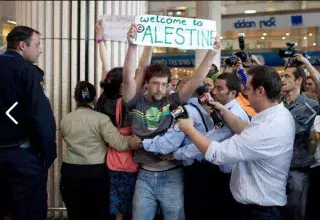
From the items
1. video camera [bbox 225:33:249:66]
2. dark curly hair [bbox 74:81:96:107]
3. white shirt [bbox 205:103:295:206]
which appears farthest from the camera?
video camera [bbox 225:33:249:66]

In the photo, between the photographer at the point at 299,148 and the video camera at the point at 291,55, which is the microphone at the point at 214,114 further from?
the video camera at the point at 291,55

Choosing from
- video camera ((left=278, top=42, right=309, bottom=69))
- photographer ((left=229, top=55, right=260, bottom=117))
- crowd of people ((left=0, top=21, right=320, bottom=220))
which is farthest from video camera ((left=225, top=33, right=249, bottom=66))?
crowd of people ((left=0, top=21, right=320, bottom=220))

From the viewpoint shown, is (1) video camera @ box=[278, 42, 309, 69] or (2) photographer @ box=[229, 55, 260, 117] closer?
(1) video camera @ box=[278, 42, 309, 69]

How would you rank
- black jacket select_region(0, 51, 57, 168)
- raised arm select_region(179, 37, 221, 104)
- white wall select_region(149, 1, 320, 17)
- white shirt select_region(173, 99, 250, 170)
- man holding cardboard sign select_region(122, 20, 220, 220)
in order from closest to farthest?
black jacket select_region(0, 51, 57, 168), white shirt select_region(173, 99, 250, 170), man holding cardboard sign select_region(122, 20, 220, 220), raised arm select_region(179, 37, 221, 104), white wall select_region(149, 1, 320, 17)

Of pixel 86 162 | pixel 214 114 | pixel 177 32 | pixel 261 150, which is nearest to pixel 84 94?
pixel 86 162

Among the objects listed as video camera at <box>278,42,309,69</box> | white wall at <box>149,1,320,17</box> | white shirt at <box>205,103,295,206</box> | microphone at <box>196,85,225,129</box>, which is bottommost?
white shirt at <box>205,103,295,206</box>

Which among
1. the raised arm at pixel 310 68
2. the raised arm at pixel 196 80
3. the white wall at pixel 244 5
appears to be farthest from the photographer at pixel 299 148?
the white wall at pixel 244 5

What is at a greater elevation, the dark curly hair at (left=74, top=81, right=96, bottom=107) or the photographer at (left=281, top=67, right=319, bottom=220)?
the dark curly hair at (left=74, top=81, right=96, bottom=107)

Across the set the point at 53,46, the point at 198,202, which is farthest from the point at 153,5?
the point at 198,202

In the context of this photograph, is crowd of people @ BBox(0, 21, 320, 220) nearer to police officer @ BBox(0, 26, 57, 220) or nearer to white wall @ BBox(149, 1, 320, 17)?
police officer @ BBox(0, 26, 57, 220)

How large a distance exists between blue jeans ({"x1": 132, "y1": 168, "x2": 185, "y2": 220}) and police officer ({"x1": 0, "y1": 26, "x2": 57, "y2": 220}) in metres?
0.78

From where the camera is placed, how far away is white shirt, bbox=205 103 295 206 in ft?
9.67

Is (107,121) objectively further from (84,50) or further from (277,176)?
(277,176)

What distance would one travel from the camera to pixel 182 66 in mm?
18516
